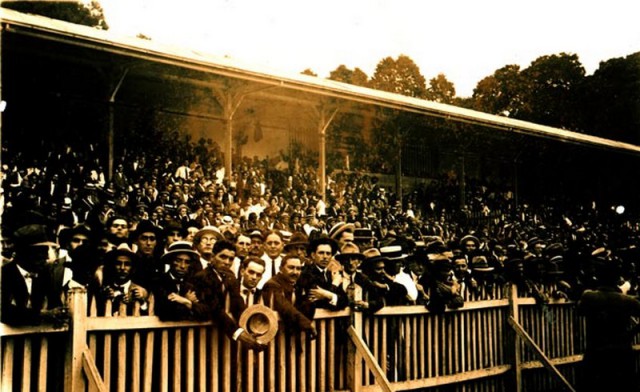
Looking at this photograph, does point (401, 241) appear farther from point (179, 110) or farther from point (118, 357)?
point (179, 110)

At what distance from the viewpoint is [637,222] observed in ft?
86.2

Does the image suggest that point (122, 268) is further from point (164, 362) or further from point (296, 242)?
point (296, 242)

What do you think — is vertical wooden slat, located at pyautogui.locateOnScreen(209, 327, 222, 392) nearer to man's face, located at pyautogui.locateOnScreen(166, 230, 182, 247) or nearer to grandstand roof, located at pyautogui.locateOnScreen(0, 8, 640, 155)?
man's face, located at pyautogui.locateOnScreen(166, 230, 182, 247)

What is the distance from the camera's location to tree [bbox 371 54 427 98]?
106 feet

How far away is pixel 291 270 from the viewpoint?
19.8 feet

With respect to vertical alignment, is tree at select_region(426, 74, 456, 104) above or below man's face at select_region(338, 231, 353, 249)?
above

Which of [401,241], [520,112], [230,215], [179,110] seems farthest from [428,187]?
[520,112]

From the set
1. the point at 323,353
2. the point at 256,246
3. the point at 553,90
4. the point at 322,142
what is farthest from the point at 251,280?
the point at 553,90

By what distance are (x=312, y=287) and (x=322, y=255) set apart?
58 centimetres

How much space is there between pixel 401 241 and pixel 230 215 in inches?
164

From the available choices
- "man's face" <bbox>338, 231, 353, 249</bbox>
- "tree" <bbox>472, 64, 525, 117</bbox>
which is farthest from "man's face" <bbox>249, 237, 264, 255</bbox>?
"tree" <bbox>472, 64, 525, 117</bbox>

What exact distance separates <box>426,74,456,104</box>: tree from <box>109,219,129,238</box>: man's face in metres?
26.7

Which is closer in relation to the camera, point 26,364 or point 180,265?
point 26,364

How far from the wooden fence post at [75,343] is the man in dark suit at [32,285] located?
7 cm
